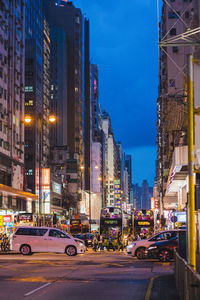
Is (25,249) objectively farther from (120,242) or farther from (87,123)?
(87,123)

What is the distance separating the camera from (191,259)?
10219 millimetres

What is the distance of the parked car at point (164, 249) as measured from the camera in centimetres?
3095

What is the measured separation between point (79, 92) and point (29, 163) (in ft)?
190

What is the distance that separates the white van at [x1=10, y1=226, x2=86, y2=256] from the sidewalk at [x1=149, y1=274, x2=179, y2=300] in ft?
54.8

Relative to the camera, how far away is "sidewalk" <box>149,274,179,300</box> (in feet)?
48.5

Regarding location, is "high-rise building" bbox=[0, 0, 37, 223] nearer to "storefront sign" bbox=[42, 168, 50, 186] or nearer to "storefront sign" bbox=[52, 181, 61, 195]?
"storefront sign" bbox=[42, 168, 50, 186]

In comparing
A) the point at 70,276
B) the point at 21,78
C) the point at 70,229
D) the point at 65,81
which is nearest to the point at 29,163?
the point at 70,229

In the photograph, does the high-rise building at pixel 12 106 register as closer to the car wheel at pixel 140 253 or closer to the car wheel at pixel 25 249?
the car wheel at pixel 25 249

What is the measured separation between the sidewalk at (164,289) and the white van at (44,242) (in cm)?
1671

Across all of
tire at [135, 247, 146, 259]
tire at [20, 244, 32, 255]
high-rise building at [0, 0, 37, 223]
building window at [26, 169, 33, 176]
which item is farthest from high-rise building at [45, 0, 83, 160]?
tire at [135, 247, 146, 259]

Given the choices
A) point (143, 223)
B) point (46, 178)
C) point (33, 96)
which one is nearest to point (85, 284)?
point (143, 223)

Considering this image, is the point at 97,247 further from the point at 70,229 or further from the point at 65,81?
the point at 65,81

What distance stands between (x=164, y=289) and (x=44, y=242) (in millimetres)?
20948

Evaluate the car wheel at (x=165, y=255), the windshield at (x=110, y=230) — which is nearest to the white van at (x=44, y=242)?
the car wheel at (x=165, y=255)
